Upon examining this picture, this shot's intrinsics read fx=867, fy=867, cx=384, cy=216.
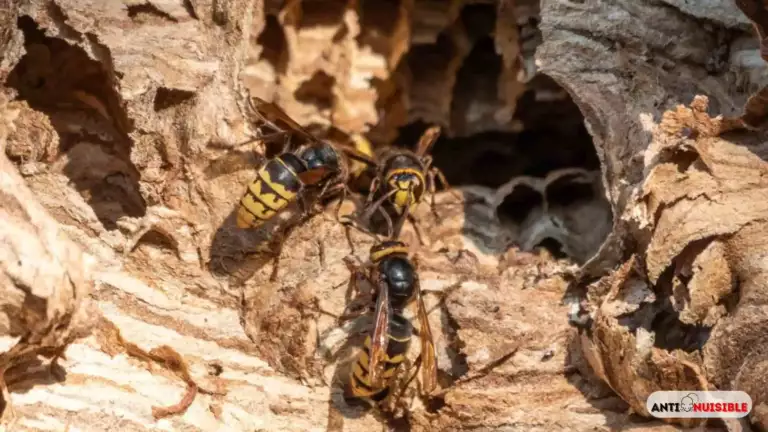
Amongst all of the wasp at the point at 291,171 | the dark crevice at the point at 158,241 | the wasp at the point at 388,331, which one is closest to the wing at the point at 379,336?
the wasp at the point at 388,331

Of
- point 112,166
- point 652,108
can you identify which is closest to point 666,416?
point 652,108

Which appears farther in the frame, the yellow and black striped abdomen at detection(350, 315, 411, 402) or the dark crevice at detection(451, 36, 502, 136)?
the dark crevice at detection(451, 36, 502, 136)

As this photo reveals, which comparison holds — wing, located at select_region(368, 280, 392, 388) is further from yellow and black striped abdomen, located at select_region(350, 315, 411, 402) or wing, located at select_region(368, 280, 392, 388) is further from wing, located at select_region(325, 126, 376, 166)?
wing, located at select_region(325, 126, 376, 166)

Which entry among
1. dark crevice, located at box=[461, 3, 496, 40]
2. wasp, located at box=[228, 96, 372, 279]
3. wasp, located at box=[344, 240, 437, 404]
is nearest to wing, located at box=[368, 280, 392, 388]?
wasp, located at box=[344, 240, 437, 404]

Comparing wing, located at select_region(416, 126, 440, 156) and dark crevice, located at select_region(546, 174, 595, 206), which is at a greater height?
wing, located at select_region(416, 126, 440, 156)

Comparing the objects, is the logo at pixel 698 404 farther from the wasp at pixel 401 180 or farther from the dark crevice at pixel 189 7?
the dark crevice at pixel 189 7

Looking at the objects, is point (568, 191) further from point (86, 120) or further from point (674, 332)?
point (86, 120)

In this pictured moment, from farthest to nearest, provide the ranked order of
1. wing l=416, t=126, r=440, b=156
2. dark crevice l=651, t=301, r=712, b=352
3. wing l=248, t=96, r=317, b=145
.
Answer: wing l=416, t=126, r=440, b=156
wing l=248, t=96, r=317, b=145
dark crevice l=651, t=301, r=712, b=352

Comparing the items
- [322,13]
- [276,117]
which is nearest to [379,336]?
[276,117]
